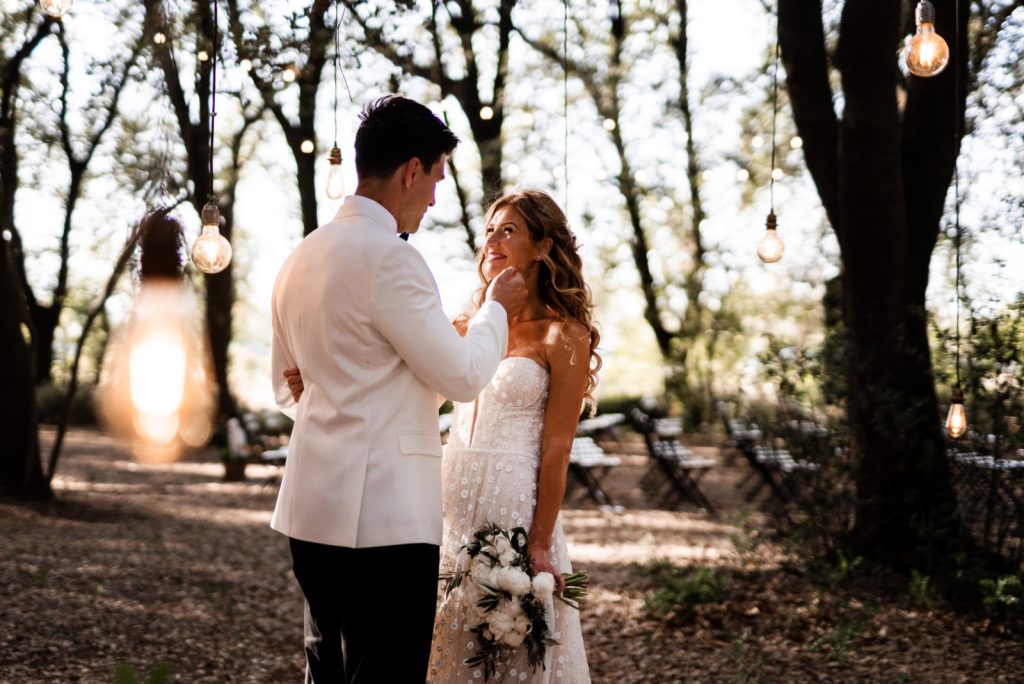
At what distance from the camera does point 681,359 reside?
64.1 ft

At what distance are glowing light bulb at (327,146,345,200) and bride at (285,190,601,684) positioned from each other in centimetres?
185

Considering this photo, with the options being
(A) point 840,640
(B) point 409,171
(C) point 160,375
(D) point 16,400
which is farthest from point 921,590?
(C) point 160,375

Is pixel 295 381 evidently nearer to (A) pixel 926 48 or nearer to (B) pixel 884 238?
(A) pixel 926 48

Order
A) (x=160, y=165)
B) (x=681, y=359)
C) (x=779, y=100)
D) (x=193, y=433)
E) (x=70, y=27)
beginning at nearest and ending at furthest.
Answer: (x=160, y=165) → (x=70, y=27) → (x=779, y=100) → (x=193, y=433) → (x=681, y=359)

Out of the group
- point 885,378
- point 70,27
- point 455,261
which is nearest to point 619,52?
point 455,261

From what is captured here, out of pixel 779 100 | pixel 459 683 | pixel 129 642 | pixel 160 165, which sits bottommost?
pixel 129 642

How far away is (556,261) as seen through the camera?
3188 mm

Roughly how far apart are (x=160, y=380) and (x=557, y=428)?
1905cm

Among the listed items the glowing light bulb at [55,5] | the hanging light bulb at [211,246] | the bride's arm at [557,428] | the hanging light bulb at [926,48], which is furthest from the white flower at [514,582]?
the glowing light bulb at [55,5]

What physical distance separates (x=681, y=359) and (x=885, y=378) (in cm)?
1316

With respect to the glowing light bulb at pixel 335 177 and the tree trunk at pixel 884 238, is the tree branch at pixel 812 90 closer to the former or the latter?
the tree trunk at pixel 884 238

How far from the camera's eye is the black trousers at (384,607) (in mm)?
2270

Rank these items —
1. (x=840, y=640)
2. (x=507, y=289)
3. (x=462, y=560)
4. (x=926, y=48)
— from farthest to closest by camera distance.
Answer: (x=840, y=640) → (x=926, y=48) → (x=462, y=560) → (x=507, y=289)

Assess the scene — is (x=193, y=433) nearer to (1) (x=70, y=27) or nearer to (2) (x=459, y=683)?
(1) (x=70, y=27)
